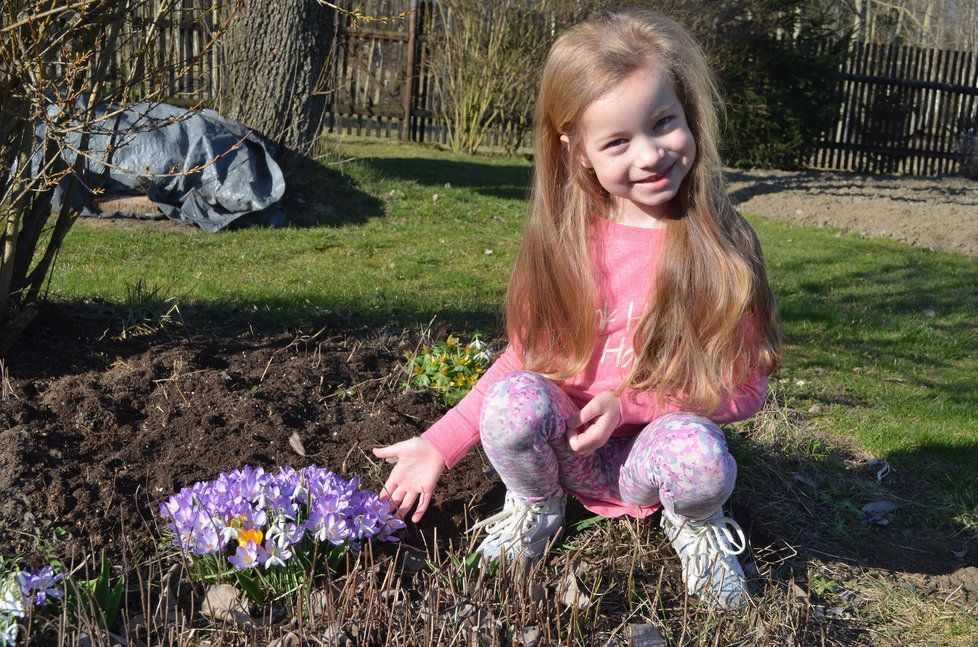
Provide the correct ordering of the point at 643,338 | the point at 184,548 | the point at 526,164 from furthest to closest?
the point at 526,164, the point at 643,338, the point at 184,548

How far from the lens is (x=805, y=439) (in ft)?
11.1

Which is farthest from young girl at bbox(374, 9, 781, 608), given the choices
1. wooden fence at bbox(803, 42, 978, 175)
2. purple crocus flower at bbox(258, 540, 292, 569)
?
wooden fence at bbox(803, 42, 978, 175)

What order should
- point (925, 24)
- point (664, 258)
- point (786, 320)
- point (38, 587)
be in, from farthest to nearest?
1. point (925, 24)
2. point (786, 320)
3. point (664, 258)
4. point (38, 587)

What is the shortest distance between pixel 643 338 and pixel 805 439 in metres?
1.38

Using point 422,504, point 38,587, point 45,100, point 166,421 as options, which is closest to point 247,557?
point 38,587

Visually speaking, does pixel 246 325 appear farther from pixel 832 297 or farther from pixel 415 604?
pixel 832 297

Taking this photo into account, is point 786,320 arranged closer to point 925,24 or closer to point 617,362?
point 617,362

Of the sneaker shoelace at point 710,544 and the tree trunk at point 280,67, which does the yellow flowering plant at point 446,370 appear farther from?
the tree trunk at point 280,67

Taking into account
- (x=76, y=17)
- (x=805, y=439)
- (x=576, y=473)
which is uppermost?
Result: (x=76, y=17)

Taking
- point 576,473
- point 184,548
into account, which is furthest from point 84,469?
point 576,473

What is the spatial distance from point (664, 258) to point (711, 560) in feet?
2.40

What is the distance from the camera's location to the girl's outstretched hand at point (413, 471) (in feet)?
7.63

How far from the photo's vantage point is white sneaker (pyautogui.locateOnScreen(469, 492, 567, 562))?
88.9 inches

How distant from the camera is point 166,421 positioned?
274 cm
